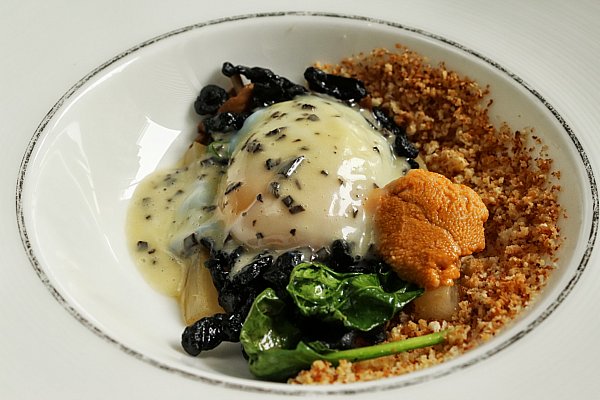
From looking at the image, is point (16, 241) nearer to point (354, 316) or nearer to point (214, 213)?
point (214, 213)

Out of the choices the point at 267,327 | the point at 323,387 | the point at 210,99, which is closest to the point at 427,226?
the point at 267,327

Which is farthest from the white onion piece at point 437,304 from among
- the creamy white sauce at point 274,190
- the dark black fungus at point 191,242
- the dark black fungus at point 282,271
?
the dark black fungus at point 191,242

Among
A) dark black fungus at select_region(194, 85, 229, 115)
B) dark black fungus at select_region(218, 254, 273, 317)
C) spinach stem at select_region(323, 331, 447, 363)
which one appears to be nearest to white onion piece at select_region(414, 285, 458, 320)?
spinach stem at select_region(323, 331, 447, 363)

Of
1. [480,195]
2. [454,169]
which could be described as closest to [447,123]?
[454,169]

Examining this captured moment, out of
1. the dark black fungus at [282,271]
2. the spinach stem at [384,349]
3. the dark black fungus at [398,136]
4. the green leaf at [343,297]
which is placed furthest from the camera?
the dark black fungus at [398,136]

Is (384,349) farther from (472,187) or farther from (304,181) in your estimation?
(472,187)

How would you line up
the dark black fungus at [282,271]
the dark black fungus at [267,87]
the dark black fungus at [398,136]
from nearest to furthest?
the dark black fungus at [282,271] → the dark black fungus at [398,136] → the dark black fungus at [267,87]

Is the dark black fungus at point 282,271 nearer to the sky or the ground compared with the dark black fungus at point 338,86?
nearer to the ground

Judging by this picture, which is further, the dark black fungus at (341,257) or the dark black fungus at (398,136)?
the dark black fungus at (398,136)

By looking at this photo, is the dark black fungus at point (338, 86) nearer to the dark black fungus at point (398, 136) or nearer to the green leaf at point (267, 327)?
the dark black fungus at point (398, 136)

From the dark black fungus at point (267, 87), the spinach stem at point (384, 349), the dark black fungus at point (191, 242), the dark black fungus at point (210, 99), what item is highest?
the dark black fungus at point (267, 87)
